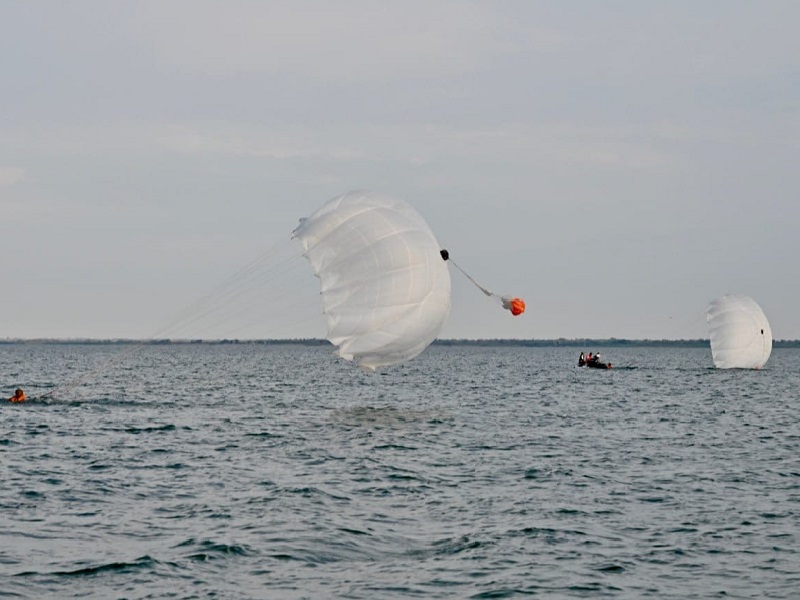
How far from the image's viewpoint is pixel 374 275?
1537 inches

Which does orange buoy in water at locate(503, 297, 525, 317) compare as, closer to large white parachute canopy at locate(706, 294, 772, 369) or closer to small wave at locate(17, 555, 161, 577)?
small wave at locate(17, 555, 161, 577)

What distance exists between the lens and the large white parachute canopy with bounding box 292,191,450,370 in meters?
38.9

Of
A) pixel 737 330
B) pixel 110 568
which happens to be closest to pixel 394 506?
pixel 110 568

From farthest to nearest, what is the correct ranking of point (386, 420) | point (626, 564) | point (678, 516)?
point (386, 420)
point (678, 516)
point (626, 564)

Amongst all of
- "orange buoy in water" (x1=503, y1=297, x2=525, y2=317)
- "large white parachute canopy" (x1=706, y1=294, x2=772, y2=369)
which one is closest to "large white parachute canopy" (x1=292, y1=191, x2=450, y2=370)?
"orange buoy in water" (x1=503, y1=297, x2=525, y2=317)

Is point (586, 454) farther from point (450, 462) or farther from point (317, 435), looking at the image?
point (317, 435)

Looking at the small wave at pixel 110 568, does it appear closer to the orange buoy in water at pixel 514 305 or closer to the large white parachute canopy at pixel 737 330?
the orange buoy in water at pixel 514 305

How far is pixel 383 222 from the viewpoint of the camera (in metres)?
39.5

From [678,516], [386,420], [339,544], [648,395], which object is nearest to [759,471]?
[678,516]

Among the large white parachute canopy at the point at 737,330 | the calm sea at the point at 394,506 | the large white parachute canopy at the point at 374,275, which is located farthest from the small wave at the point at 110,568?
the large white parachute canopy at the point at 737,330

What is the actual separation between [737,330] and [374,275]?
227ft

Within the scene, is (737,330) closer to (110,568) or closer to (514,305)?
(514,305)

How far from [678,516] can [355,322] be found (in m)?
16.1

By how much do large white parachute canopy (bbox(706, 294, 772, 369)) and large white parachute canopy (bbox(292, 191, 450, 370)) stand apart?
65675 millimetres
